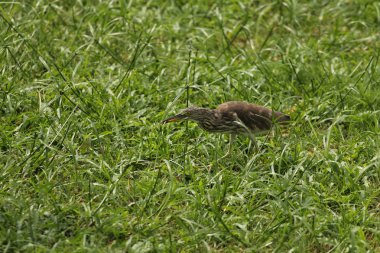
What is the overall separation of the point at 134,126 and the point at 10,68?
1488 millimetres

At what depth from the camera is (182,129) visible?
8.10 metres

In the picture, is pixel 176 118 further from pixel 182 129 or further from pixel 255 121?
pixel 255 121

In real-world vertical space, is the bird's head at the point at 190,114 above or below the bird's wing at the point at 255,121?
above

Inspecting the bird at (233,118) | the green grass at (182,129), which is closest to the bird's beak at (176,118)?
the bird at (233,118)

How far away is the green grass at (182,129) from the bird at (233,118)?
0.60 ft

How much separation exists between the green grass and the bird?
18cm

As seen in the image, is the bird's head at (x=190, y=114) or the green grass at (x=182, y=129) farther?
the bird's head at (x=190, y=114)

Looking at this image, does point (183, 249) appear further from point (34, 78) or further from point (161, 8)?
point (161, 8)

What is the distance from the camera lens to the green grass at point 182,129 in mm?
6395

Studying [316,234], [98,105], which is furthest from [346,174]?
[98,105]

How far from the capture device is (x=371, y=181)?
7.30 meters

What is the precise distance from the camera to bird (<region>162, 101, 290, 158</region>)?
763 centimetres

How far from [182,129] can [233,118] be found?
2.18ft

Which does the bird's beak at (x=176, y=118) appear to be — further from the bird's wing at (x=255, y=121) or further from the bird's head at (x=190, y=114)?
the bird's wing at (x=255, y=121)
